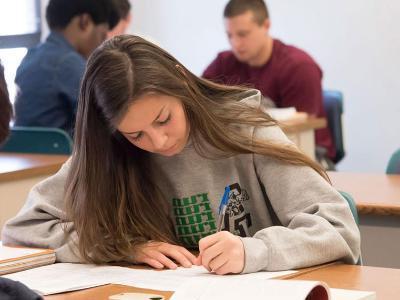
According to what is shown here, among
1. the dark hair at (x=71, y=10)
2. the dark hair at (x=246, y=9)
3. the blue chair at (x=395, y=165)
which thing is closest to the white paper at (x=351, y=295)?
the blue chair at (x=395, y=165)

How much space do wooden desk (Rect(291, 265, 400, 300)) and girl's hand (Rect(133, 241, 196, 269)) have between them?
0.79 ft

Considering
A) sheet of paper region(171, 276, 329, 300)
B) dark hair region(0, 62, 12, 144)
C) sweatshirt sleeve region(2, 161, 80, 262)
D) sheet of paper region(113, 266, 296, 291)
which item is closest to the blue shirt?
sweatshirt sleeve region(2, 161, 80, 262)

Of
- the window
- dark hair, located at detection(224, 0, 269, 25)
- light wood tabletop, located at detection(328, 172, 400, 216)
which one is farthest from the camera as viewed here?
the window

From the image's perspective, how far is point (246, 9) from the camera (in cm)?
500

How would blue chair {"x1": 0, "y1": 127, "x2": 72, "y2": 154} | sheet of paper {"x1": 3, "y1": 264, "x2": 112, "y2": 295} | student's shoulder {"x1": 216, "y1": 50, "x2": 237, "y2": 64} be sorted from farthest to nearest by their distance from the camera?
student's shoulder {"x1": 216, "y1": 50, "x2": 237, "y2": 64}, blue chair {"x1": 0, "y1": 127, "x2": 72, "y2": 154}, sheet of paper {"x1": 3, "y1": 264, "x2": 112, "y2": 295}

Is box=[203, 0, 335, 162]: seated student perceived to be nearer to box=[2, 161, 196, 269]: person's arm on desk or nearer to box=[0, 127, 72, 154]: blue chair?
box=[0, 127, 72, 154]: blue chair

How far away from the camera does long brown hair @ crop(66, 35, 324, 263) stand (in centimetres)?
170

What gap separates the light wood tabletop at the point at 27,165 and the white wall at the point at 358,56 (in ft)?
8.50

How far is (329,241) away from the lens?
158 centimetres

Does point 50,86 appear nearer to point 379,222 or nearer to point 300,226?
point 379,222

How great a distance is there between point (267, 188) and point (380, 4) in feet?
12.7

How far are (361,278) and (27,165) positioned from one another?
1974mm

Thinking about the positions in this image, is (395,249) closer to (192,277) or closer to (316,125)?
(192,277)

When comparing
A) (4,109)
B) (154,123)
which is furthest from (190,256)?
(4,109)
